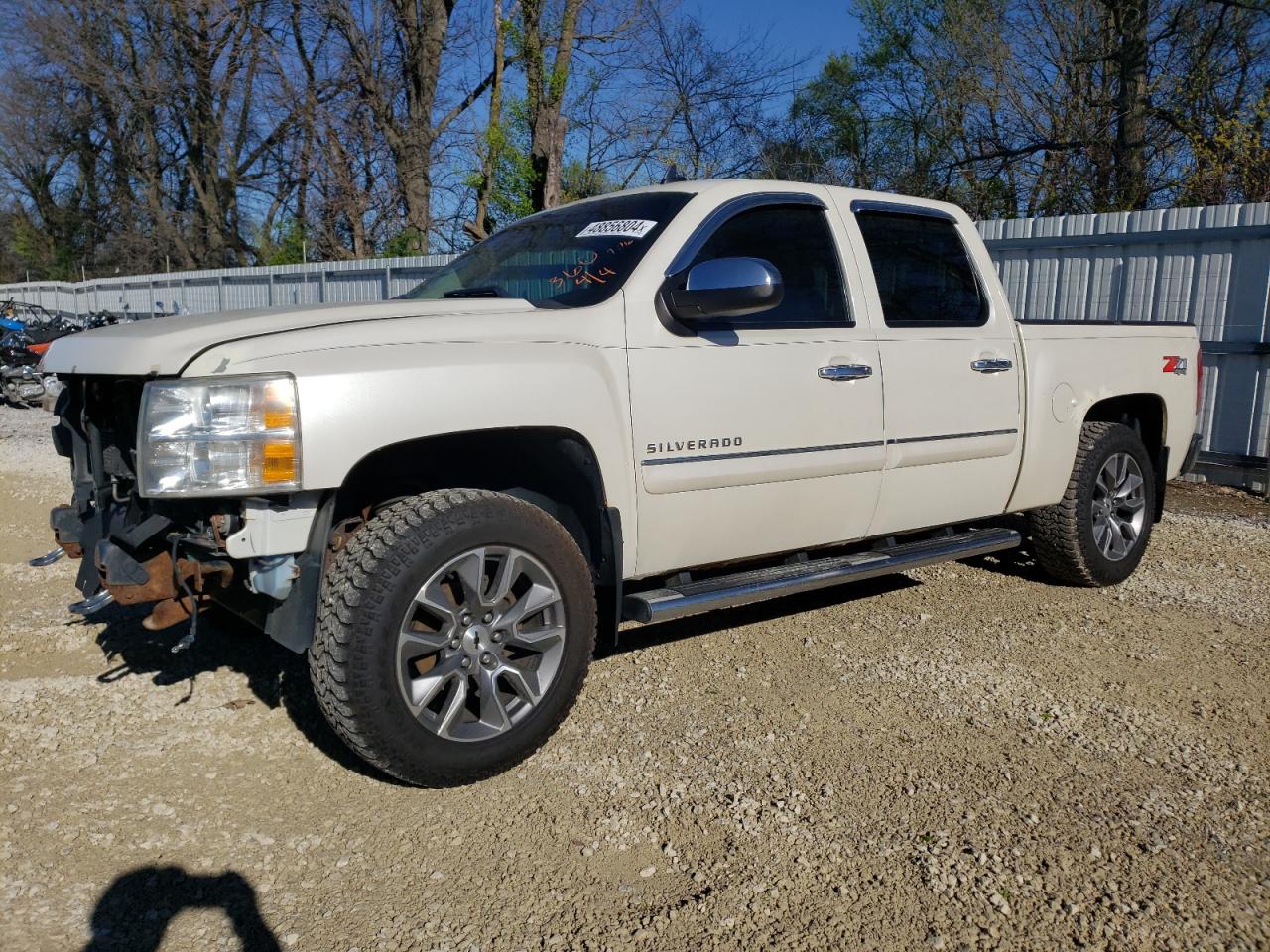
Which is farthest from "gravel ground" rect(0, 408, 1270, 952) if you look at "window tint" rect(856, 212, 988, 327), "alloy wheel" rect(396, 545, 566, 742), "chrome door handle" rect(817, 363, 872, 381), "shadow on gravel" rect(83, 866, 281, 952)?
"window tint" rect(856, 212, 988, 327)

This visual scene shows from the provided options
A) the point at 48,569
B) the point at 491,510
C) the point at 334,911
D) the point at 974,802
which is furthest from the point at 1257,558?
the point at 48,569

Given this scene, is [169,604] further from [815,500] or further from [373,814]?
[815,500]

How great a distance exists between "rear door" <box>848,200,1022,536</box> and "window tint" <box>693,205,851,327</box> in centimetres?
19

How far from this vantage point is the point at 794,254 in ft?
14.3

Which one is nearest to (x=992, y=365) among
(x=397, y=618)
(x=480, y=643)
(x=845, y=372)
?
(x=845, y=372)

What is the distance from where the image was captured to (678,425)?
3.76 m

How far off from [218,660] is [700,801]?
2.45 metres

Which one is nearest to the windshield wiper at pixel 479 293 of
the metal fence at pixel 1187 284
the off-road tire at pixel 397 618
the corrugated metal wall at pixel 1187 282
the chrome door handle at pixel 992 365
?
the off-road tire at pixel 397 618

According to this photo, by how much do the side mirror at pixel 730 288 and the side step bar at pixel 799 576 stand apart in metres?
1.04

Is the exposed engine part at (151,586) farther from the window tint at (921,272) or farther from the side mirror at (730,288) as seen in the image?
the window tint at (921,272)

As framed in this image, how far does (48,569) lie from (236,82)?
26541 millimetres

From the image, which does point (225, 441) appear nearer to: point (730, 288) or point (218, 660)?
point (730, 288)

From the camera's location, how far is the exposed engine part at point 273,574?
10.2 feet

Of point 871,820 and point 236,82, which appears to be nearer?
point 871,820
